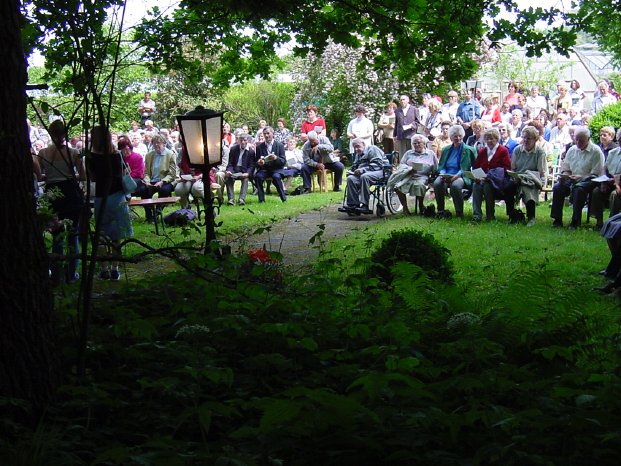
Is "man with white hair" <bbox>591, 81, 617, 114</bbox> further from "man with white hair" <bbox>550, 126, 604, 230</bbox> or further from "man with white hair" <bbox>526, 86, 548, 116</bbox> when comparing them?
"man with white hair" <bbox>550, 126, 604, 230</bbox>

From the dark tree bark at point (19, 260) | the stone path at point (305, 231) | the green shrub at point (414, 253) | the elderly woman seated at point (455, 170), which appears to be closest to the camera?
the dark tree bark at point (19, 260)

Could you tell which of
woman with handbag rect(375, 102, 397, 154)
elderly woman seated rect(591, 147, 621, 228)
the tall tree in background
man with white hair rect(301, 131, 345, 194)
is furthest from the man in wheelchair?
the tall tree in background

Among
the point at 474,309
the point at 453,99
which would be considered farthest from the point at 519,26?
the point at 453,99

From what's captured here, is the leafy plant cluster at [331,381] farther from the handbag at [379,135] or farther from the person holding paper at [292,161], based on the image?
the handbag at [379,135]

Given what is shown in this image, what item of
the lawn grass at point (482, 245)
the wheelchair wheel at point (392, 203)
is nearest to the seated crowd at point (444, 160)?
the wheelchair wheel at point (392, 203)

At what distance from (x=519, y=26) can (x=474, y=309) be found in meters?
4.25

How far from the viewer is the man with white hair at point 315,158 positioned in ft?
67.7

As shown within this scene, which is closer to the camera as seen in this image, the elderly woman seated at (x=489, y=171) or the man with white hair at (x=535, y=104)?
the elderly woman seated at (x=489, y=171)

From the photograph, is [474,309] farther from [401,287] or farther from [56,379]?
[56,379]

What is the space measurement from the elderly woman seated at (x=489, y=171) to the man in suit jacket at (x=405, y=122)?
7.09 meters

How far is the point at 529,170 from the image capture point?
Result: 47.2 ft

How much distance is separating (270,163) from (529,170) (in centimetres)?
694

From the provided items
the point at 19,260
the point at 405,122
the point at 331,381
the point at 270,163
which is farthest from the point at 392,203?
the point at 19,260

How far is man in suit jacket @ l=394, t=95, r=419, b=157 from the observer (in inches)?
870
